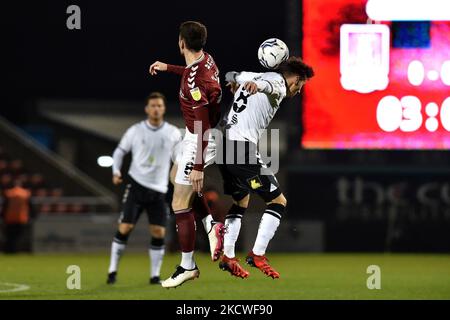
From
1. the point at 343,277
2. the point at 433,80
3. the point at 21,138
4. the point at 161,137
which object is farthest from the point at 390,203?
the point at 161,137

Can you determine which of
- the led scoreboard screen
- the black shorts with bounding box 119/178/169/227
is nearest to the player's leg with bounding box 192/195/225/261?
the black shorts with bounding box 119/178/169/227

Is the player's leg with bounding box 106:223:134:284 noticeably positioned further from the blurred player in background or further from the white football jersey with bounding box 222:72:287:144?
the white football jersey with bounding box 222:72:287:144

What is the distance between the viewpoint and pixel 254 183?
6.58m

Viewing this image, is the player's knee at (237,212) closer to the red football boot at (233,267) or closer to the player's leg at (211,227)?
the player's leg at (211,227)

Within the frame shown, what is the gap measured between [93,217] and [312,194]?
616cm

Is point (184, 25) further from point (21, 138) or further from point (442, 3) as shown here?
point (21, 138)

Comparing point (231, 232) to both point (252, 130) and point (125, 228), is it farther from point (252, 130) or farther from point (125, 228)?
point (125, 228)

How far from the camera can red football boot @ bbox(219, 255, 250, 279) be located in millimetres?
6520

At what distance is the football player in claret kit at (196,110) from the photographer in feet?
20.7

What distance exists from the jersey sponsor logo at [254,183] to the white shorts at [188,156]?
0.30 m

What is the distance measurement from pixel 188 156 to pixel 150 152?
6.13 m

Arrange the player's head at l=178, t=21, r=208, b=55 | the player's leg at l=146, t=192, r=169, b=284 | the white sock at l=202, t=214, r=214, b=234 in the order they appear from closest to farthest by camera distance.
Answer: the player's head at l=178, t=21, r=208, b=55 → the white sock at l=202, t=214, r=214, b=234 → the player's leg at l=146, t=192, r=169, b=284

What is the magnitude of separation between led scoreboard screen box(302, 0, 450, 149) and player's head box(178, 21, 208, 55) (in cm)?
1222

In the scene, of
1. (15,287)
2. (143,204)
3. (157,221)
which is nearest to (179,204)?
(143,204)
